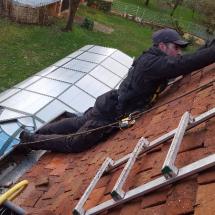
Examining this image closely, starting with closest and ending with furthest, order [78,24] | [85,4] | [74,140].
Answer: [74,140] → [78,24] → [85,4]

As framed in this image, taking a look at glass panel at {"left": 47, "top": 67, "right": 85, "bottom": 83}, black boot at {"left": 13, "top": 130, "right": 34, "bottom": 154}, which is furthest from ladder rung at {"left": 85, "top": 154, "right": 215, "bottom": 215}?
glass panel at {"left": 47, "top": 67, "right": 85, "bottom": 83}

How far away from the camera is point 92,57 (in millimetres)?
16703

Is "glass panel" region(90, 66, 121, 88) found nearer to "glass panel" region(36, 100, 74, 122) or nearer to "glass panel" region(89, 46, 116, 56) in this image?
"glass panel" region(89, 46, 116, 56)

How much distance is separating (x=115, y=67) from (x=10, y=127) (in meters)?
7.42

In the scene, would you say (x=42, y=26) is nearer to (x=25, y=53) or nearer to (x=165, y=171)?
(x=25, y=53)

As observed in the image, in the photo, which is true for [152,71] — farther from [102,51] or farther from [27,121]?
[102,51]

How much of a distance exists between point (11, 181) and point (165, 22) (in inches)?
1515

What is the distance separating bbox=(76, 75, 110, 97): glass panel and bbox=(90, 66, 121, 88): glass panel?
41cm

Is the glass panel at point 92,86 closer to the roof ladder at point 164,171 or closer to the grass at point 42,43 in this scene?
the grass at point 42,43

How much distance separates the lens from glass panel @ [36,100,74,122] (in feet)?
35.0

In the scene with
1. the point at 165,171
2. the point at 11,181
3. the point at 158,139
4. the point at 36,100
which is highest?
the point at 165,171

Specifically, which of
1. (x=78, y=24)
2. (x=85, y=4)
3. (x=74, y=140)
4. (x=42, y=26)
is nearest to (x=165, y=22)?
(x=85, y=4)

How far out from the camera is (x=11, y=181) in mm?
5461

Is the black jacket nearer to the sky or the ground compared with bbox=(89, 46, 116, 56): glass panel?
nearer to the sky
